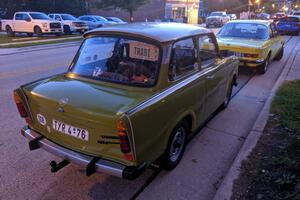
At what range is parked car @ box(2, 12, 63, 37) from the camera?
2309cm

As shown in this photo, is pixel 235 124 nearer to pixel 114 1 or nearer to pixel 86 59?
pixel 86 59

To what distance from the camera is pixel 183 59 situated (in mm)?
3885

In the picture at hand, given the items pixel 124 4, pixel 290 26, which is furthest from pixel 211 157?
pixel 124 4

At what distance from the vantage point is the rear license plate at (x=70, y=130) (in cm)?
308

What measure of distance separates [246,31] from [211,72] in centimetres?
616

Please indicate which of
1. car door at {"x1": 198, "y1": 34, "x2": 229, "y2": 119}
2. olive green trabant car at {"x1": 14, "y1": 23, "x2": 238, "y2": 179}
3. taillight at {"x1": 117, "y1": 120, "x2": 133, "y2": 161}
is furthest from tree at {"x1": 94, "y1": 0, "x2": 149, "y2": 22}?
taillight at {"x1": 117, "y1": 120, "x2": 133, "y2": 161}

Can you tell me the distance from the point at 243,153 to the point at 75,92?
267 cm

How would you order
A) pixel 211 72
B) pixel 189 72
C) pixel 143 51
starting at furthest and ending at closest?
1. pixel 211 72
2. pixel 189 72
3. pixel 143 51

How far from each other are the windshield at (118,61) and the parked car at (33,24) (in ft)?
69.5

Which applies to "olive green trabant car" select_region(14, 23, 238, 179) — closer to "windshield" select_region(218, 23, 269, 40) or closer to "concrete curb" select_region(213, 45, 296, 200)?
"concrete curb" select_region(213, 45, 296, 200)

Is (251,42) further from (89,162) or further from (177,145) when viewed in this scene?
(89,162)

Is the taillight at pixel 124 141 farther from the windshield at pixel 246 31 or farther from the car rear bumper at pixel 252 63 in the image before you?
the windshield at pixel 246 31

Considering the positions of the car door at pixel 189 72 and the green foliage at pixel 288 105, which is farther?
the green foliage at pixel 288 105

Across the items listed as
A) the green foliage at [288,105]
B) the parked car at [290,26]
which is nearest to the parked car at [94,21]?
the parked car at [290,26]
